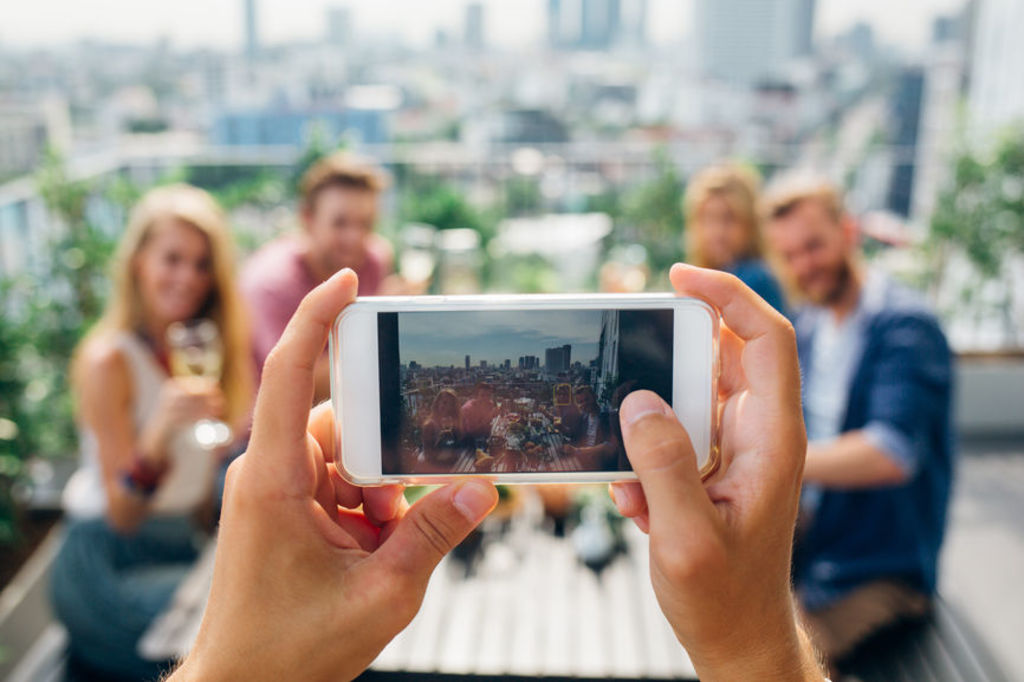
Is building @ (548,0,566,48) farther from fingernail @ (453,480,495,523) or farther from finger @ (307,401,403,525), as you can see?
fingernail @ (453,480,495,523)

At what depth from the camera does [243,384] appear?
238 centimetres

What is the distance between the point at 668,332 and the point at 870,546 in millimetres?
1403

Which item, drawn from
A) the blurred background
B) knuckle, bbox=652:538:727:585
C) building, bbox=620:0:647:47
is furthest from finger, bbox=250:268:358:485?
building, bbox=620:0:647:47

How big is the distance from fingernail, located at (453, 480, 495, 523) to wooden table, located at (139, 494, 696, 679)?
35.4 inches

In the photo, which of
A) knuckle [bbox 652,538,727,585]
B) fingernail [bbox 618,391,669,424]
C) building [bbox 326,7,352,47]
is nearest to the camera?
knuckle [bbox 652,538,727,585]

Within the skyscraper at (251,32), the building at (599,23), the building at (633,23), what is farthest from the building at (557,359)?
the building at (599,23)

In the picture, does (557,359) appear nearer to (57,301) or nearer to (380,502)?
(380,502)

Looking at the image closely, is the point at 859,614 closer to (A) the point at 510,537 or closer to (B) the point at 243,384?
(A) the point at 510,537

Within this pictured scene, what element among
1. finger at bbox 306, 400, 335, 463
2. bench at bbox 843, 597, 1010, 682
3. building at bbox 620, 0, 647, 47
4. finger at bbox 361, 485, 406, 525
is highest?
building at bbox 620, 0, 647, 47

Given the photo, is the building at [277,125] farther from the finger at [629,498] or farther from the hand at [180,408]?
the finger at [629,498]

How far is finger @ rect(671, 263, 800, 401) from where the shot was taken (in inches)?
28.2

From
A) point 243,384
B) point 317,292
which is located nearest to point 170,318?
point 243,384

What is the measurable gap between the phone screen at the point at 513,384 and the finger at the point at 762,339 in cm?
10

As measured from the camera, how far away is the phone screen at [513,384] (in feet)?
2.66
